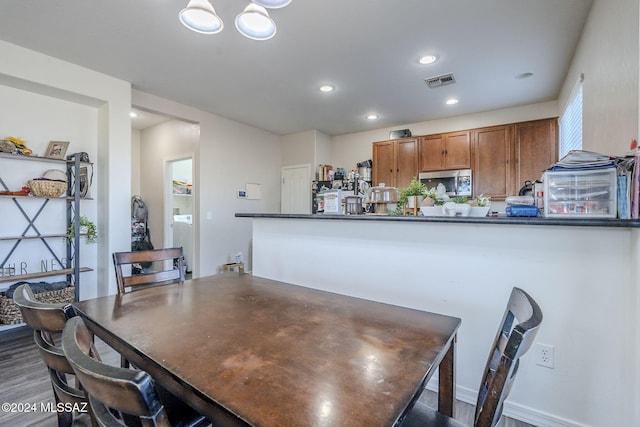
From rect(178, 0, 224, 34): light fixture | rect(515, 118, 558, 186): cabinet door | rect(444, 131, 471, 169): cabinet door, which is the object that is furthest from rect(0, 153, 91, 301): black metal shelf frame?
rect(515, 118, 558, 186): cabinet door

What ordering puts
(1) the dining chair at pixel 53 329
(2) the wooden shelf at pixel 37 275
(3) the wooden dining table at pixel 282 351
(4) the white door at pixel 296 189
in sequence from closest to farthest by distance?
(3) the wooden dining table at pixel 282 351, (1) the dining chair at pixel 53 329, (2) the wooden shelf at pixel 37 275, (4) the white door at pixel 296 189

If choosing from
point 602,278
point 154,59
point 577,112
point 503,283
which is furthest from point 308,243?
point 577,112

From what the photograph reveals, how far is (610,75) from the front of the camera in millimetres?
1842

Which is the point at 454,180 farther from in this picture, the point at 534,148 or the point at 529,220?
the point at 529,220

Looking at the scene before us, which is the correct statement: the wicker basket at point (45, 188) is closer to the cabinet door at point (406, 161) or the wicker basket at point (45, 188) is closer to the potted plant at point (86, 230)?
the potted plant at point (86, 230)

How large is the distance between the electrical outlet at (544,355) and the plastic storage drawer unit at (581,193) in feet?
2.29

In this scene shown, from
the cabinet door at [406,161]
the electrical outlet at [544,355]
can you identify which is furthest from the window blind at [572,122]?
the electrical outlet at [544,355]

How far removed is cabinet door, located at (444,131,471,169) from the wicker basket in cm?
491

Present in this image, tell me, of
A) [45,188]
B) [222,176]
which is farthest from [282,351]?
[222,176]

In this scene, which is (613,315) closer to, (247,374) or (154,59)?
(247,374)

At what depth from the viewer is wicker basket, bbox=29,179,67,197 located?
116 inches

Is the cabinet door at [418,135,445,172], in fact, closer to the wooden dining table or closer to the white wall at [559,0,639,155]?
the white wall at [559,0,639,155]

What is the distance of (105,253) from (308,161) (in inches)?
136

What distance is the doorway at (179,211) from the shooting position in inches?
210
